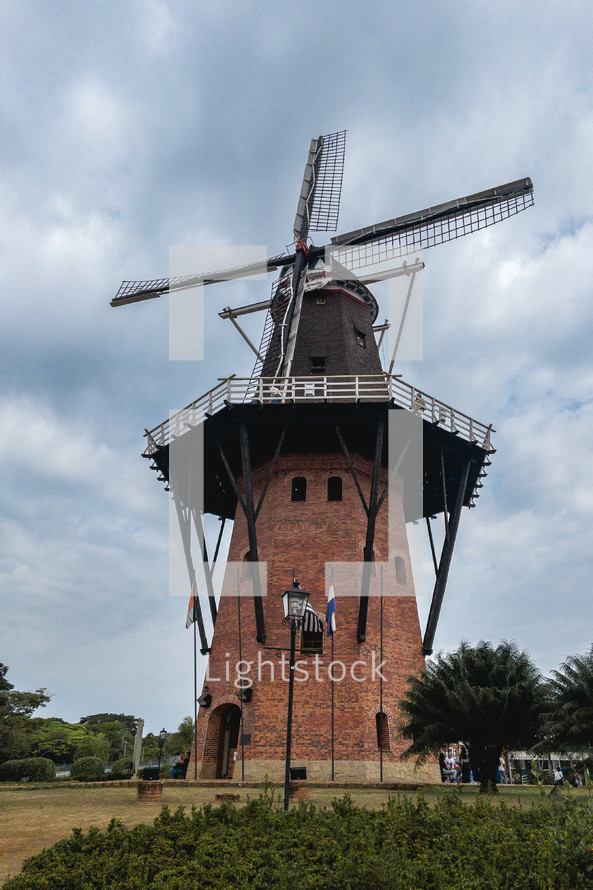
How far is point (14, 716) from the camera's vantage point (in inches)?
1704

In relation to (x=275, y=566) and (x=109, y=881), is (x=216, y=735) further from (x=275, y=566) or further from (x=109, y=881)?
(x=109, y=881)

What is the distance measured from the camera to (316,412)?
63.8 ft

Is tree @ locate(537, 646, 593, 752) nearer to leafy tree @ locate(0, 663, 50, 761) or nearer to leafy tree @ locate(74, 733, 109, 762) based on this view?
leafy tree @ locate(0, 663, 50, 761)

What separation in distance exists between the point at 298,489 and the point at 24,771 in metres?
16.9

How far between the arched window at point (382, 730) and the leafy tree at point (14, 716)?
21.1m

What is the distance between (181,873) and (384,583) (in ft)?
45.1

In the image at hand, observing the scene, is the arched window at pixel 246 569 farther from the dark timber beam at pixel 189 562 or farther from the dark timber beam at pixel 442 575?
the dark timber beam at pixel 442 575

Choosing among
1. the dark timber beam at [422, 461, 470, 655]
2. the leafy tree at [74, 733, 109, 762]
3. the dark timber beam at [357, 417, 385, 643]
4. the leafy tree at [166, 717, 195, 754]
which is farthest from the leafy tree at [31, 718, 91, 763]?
the dark timber beam at [357, 417, 385, 643]

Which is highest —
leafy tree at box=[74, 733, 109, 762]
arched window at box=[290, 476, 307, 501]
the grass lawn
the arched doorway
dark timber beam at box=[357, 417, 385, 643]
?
arched window at box=[290, 476, 307, 501]

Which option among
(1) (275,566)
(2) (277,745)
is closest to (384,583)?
(1) (275,566)

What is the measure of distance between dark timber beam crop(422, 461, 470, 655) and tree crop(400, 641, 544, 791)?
3.57 metres

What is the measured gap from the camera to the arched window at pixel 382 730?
57.7 feet

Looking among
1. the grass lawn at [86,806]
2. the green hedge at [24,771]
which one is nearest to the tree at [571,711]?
the grass lawn at [86,806]

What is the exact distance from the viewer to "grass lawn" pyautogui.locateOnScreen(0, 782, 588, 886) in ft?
27.0
